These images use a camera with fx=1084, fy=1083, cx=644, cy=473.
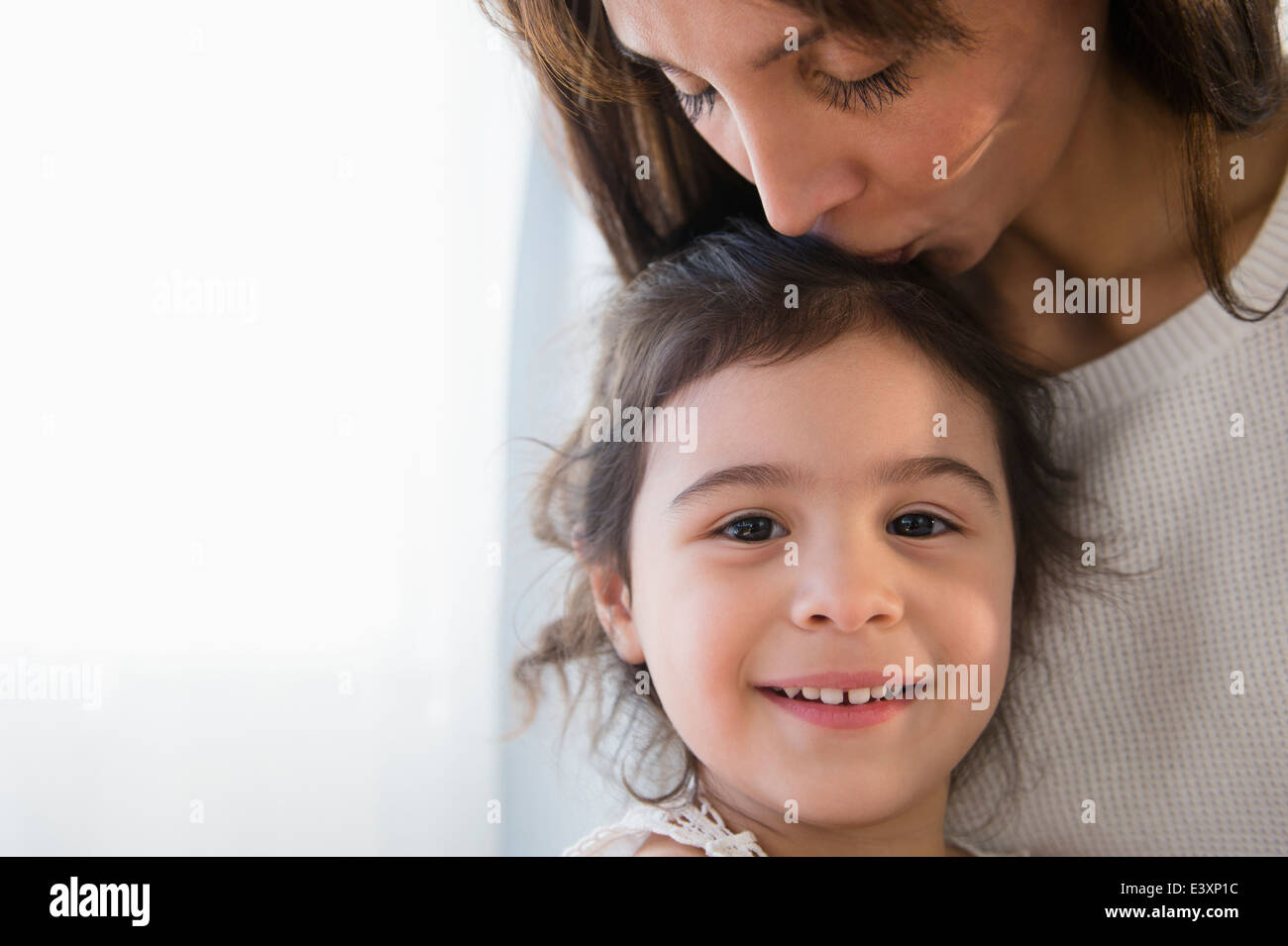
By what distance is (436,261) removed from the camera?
1491 mm

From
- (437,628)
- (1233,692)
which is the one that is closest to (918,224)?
(1233,692)

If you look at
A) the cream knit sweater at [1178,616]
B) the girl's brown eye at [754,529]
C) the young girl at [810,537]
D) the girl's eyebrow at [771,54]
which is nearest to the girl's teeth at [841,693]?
the young girl at [810,537]

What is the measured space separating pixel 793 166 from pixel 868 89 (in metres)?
0.09

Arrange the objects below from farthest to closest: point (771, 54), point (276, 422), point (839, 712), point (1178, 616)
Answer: point (276, 422) < point (1178, 616) < point (839, 712) < point (771, 54)

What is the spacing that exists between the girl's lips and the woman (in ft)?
0.97

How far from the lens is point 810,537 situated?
0.98 meters

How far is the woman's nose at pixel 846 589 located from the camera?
942mm

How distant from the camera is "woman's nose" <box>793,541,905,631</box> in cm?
94

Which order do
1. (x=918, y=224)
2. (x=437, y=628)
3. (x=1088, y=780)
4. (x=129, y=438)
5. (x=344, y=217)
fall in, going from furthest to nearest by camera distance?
(x=437, y=628)
(x=344, y=217)
(x=129, y=438)
(x=1088, y=780)
(x=918, y=224)

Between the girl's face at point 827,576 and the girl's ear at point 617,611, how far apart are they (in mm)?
90

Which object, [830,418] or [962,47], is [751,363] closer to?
[830,418]

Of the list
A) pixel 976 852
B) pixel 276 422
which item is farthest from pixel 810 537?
pixel 276 422
